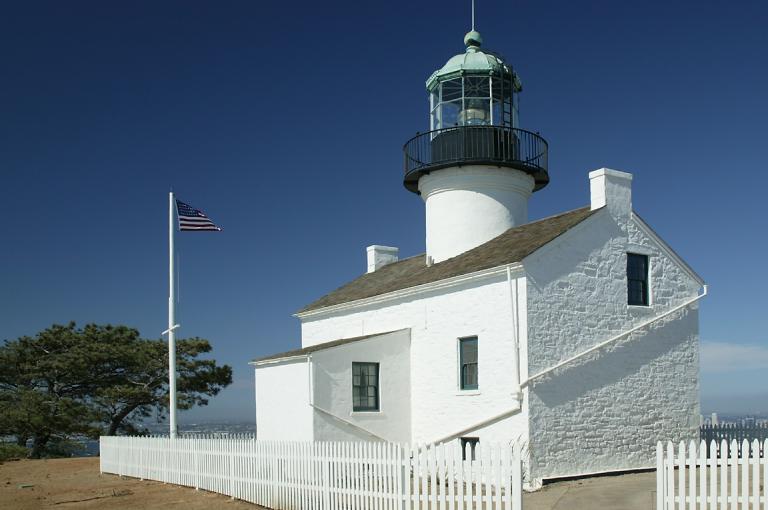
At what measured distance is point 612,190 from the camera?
724 inches

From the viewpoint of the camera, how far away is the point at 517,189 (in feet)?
73.5

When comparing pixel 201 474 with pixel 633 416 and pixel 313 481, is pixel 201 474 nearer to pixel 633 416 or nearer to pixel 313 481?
pixel 313 481

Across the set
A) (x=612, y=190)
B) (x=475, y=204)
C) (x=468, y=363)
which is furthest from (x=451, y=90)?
(x=468, y=363)

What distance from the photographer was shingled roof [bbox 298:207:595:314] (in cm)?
1784

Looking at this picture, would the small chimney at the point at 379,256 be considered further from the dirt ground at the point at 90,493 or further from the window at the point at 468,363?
the dirt ground at the point at 90,493

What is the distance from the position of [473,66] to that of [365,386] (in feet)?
31.0

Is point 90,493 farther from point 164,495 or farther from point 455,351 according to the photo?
point 455,351

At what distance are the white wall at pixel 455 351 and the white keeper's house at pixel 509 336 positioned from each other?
39mm

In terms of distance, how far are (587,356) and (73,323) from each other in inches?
881

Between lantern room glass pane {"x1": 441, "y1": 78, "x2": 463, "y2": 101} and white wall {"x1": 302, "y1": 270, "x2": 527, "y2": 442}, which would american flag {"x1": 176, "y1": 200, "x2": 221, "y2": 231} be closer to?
white wall {"x1": 302, "y1": 270, "x2": 527, "y2": 442}

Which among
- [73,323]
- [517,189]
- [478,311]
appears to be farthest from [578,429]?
[73,323]

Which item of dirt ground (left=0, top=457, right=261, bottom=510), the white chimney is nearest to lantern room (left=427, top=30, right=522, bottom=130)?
the white chimney

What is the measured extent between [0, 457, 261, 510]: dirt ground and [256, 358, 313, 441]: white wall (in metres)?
3.11

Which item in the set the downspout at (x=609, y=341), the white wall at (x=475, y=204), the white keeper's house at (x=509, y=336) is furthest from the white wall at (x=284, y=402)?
the white wall at (x=475, y=204)
